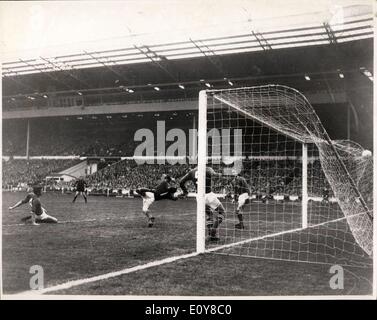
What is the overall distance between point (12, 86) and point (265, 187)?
27.7 metres

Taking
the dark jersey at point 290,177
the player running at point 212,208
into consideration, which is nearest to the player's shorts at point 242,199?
the player running at point 212,208

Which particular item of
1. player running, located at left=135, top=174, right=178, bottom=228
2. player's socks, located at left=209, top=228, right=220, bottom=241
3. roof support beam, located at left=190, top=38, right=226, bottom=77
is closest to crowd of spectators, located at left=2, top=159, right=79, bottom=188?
roof support beam, located at left=190, top=38, right=226, bottom=77

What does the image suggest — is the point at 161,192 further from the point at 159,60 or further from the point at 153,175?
the point at 153,175

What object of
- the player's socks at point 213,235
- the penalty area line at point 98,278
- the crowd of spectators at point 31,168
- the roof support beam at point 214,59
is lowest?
the penalty area line at point 98,278

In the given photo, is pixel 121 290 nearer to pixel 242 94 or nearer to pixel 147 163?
pixel 242 94

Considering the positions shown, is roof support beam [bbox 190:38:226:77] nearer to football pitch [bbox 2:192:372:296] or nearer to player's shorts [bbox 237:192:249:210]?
player's shorts [bbox 237:192:249:210]

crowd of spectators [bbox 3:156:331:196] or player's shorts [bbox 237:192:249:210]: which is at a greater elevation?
crowd of spectators [bbox 3:156:331:196]

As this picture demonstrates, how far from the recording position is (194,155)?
3472cm

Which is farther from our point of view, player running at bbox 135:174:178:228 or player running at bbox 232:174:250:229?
player running at bbox 232:174:250:229

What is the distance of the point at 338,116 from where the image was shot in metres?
33.7

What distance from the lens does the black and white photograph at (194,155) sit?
6.15 metres

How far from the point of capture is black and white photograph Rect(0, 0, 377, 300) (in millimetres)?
6152

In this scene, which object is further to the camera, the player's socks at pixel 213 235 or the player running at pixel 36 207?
the player running at pixel 36 207

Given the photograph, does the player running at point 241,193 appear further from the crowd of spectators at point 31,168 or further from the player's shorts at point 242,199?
the crowd of spectators at point 31,168
